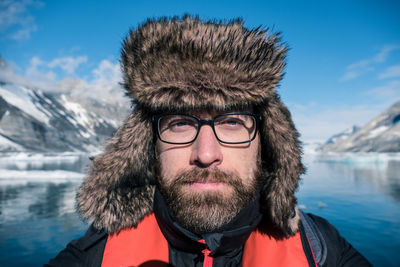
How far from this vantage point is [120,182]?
5.29 feet

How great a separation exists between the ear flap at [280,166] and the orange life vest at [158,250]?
11cm

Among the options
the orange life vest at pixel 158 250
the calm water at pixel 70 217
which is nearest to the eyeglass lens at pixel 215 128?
the orange life vest at pixel 158 250

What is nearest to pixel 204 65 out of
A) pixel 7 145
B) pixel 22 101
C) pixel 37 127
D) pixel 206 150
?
pixel 206 150

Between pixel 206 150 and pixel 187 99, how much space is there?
33 cm

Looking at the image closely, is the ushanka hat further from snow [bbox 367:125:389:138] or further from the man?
snow [bbox 367:125:389:138]

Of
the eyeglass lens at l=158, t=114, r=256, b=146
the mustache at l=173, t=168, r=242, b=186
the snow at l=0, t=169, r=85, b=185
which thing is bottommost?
the snow at l=0, t=169, r=85, b=185

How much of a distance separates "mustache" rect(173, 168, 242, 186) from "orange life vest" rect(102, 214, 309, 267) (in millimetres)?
505

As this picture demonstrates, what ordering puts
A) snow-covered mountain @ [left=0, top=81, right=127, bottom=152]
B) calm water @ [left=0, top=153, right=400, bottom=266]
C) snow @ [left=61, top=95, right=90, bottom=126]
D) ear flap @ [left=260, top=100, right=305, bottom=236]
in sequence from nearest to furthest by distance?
ear flap @ [left=260, top=100, right=305, bottom=236] → calm water @ [left=0, top=153, right=400, bottom=266] → snow-covered mountain @ [left=0, top=81, right=127, bottom=152] → snow @ [left=61, top=95, right=90, bottom=126]

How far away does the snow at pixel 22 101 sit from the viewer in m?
71.8

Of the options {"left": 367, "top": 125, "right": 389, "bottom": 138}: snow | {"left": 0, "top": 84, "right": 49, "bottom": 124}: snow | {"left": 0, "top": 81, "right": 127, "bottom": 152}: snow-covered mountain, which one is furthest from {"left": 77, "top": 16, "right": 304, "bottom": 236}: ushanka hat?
{"left": 367, "top": 125, "right": 389, "bottom": 138}: snow

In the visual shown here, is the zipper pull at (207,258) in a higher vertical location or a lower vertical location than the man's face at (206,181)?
lower

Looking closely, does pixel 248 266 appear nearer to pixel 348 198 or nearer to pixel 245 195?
pixel 245 195

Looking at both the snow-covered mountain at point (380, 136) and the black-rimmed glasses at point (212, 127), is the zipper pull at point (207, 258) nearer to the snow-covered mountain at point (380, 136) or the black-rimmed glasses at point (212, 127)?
the black-rimmed glasses at point (212, 127)

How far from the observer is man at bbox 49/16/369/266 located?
1347mm
